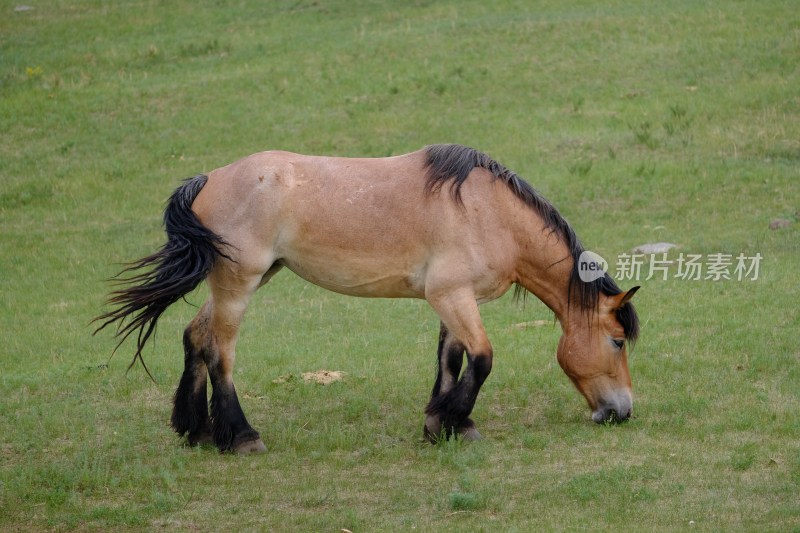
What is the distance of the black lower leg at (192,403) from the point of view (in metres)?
8.39

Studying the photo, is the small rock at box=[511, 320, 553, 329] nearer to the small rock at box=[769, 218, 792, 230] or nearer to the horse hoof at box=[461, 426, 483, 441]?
the horse hoof at box=[461, 426, 483, 441]

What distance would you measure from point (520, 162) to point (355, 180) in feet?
30.3

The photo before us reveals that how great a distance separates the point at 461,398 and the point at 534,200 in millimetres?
1667

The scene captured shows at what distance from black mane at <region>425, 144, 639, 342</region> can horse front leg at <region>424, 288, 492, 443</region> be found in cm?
86

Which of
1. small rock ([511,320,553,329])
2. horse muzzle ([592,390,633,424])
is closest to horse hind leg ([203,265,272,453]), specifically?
horse muzzle ([592,390,633,424])

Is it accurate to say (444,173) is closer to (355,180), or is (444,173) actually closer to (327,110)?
(355,180)

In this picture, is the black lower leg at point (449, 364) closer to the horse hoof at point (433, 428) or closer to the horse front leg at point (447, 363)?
the horse front leg at point (447, 363)

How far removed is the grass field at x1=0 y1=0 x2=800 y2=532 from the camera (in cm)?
715

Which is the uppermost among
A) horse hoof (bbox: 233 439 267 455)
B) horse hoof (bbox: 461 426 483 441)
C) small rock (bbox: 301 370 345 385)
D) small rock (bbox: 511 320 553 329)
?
horse hoof (bbox: 233 439 267 455)

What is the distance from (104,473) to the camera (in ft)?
24.9

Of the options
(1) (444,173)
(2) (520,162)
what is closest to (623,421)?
(1) (444,173)

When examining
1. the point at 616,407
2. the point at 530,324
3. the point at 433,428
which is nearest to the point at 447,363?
the point at 433,428

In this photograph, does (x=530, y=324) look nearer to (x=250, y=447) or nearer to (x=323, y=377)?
(x=323, y=377)

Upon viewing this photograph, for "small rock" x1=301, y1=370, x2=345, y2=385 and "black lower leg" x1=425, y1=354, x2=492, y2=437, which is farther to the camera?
"small rock" x1=301, y1=370, x2=345, y2=385
